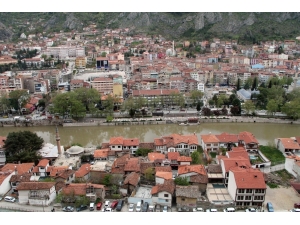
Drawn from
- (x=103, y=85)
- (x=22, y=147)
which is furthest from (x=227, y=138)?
(x=103, y=85)

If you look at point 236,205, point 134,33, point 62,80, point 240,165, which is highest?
point 134,33

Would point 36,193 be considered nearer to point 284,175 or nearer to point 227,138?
point 227,138

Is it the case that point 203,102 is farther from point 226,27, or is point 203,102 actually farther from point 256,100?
point 226,27

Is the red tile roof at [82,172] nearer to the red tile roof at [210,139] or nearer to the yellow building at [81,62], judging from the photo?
the red tile roof at [210,139]

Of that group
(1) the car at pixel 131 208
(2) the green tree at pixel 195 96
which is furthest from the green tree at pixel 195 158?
(2) the green tree at pixel 195 96

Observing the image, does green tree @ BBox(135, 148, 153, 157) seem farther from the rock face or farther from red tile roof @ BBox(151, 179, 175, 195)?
the rock face

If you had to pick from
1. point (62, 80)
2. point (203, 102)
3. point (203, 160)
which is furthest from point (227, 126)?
point (62, 80)
